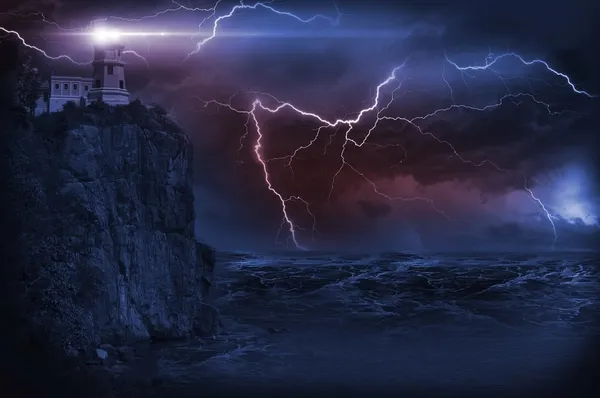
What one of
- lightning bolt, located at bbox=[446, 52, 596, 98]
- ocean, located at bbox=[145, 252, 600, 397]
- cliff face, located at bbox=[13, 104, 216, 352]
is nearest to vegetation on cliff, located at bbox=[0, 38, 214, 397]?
cliff face, located at bbox=[13, 104, 216, 352]

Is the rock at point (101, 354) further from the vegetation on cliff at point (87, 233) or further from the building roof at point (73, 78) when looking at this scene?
the building roof at point (73, 78)

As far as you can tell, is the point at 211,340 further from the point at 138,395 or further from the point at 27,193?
the point at 27,193

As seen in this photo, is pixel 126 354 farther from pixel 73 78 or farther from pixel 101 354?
pixel 73 78

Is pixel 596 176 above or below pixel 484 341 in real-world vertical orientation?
above

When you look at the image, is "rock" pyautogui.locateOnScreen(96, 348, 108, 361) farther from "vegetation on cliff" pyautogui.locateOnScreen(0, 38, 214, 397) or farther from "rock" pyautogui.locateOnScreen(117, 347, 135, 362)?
"rock" pyautogui.locateOnScreen(117, 347, 135, 362)

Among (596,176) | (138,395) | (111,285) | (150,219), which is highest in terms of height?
(596,176)

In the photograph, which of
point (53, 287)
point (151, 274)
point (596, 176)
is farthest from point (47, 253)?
point (596, 176)

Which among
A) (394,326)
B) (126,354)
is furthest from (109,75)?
(394,326)
